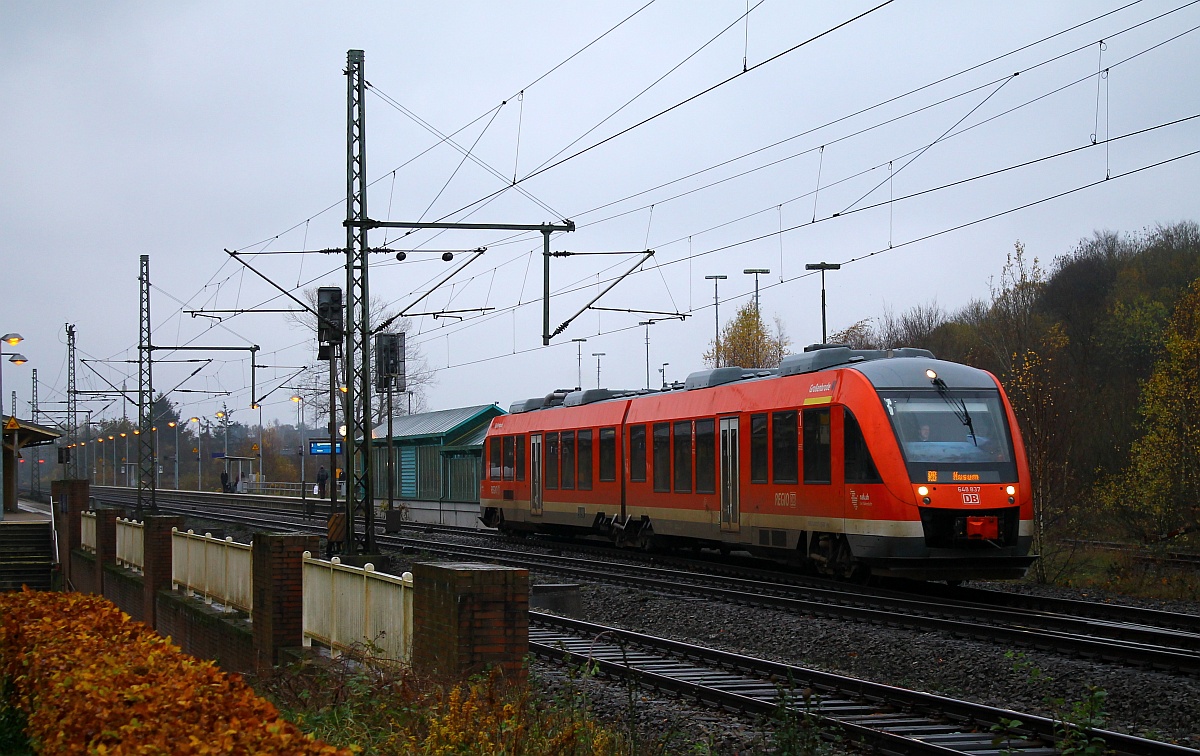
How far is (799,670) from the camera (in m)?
10.9

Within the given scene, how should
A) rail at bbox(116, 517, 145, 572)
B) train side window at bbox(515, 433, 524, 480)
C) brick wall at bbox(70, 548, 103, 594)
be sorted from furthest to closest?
train side window at bbox(515, 433, 524, 480) < brick wall at bbox(70, 548, 103, 594) < rail at bbox(116, 517, 145, 572)

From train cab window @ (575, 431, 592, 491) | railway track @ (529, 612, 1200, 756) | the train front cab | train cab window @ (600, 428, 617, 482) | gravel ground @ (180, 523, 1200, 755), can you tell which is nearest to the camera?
railway track @ (529, 612, 1200, 756)

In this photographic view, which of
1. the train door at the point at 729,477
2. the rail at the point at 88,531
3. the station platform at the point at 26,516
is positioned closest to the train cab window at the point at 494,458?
the rail at the point at 88,531

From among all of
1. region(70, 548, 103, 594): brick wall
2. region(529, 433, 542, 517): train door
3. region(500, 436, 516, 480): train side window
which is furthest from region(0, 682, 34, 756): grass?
region(500, 436, 516, 480): train side window

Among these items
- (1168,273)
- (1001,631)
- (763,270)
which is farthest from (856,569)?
(1168,273)

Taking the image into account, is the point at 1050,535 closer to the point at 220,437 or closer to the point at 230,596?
the point at 230,596

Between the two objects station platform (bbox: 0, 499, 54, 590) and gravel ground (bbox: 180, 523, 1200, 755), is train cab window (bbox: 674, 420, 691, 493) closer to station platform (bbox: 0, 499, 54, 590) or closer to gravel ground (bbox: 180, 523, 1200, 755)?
gravel ground (bbox: 180, 523, 1200, 755)

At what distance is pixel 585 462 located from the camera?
28.4 metres

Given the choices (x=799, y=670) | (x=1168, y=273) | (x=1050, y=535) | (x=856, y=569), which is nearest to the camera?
(x=799, y=670)

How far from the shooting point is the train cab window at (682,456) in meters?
23.0

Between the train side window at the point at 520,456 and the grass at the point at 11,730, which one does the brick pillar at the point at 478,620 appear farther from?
the train side window at the point at 520,456

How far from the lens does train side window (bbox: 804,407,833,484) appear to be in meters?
17.9

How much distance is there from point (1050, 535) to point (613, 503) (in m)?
9.08

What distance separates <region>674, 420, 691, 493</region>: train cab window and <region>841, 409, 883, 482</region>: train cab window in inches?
229
